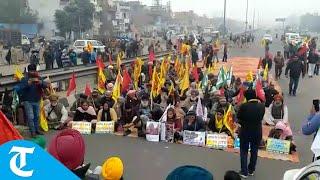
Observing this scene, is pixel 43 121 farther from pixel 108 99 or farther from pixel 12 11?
pixel 12 11

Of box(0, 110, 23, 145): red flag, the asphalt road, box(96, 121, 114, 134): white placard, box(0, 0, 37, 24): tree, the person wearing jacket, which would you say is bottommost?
the asphalt road

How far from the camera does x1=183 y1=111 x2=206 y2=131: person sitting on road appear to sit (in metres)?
10.9

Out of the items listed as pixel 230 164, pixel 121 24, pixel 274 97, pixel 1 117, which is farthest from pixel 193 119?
pixel 121 24

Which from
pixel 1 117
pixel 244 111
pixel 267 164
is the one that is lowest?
pixel 267 164

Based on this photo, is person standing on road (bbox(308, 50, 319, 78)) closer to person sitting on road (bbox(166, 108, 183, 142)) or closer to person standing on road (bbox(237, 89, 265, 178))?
person sitting on road (bbox(166, 108, 183, 142))

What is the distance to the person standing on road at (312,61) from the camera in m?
24.7

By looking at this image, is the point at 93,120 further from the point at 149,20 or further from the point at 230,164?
the point at 149,20

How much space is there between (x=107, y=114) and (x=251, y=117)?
16.6ft

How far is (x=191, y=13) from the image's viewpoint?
170500mm

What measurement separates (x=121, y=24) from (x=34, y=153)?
86.1m

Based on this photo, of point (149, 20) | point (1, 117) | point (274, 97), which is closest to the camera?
point (1, 117)

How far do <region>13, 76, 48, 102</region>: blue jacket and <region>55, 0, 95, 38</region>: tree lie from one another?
41451mm

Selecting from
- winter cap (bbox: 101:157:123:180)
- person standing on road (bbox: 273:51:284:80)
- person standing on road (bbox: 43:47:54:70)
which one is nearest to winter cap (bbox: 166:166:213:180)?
winter cap (bbox: 101:157:123:180)

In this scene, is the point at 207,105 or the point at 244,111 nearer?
the point at 244,111
